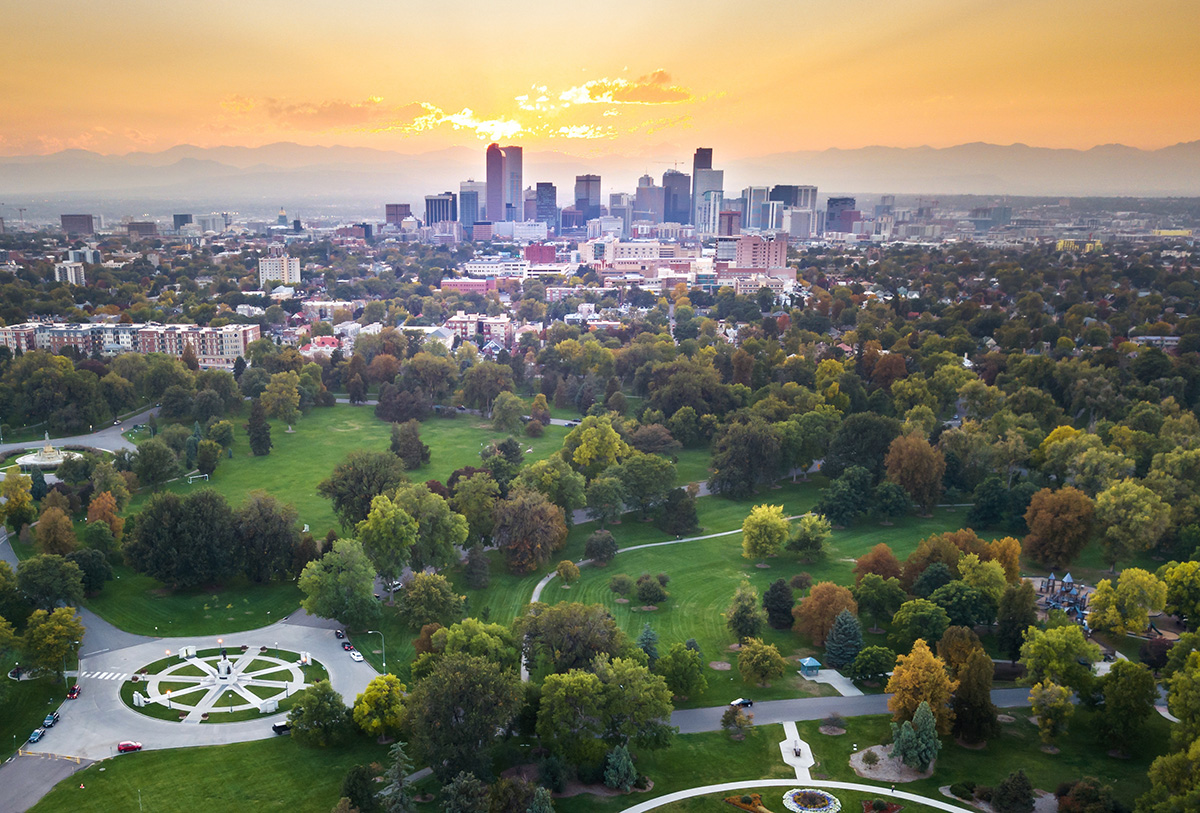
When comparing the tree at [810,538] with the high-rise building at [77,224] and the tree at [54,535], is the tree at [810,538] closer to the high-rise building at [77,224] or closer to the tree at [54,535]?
the tree at [54,535]

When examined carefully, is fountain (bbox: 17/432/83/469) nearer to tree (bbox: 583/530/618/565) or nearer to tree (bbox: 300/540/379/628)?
tree (bbox: 300/540/379/628)

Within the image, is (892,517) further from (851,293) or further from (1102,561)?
(851,293)

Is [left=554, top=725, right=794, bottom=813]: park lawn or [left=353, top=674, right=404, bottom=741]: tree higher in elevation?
[left=353, top=674, right=404, bottom=741]: tree

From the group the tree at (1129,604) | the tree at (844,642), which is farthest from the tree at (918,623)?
the tree at (1129,604)

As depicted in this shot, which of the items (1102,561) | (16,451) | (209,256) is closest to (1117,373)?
(1102,561)

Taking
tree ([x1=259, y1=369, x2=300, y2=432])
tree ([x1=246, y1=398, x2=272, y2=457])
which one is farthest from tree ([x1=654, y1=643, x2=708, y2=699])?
tree ([x1=259, y1=369, x2=300, y2=432])

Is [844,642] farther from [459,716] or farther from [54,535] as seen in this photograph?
[54,535]
